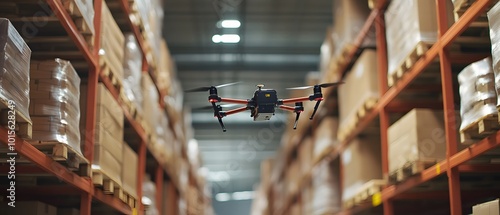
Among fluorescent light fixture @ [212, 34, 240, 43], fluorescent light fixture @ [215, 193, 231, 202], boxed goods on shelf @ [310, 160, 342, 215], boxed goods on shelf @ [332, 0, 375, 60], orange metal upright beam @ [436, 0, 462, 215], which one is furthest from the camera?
fluorescent light fixture @ [215, 193, 231, 202]

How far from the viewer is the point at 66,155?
17.5ft

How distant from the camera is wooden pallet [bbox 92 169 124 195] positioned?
640 cm

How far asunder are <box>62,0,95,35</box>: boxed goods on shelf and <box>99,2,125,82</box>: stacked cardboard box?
488mm

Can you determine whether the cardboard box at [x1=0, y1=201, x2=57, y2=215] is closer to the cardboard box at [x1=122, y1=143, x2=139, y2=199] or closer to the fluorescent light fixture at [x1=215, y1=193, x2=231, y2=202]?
the cardboard box at [x1=122, y1=143, x2=139, y2=199]

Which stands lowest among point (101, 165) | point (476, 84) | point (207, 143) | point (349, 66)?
point (101, 165)

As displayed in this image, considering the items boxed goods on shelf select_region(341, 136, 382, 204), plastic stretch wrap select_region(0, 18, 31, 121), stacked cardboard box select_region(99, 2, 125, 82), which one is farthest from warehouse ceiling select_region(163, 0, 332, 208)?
plastic stretch wrap select_region(0, 18, 31, 121)

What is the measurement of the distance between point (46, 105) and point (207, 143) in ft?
67.4

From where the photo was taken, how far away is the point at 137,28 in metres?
8.62

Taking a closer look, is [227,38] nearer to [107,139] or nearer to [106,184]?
[107,139]

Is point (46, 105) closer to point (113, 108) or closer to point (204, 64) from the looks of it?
point (113, 108)

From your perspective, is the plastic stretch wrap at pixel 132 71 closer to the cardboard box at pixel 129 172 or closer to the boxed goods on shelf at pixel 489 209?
the cardboard box at pixel 129 172

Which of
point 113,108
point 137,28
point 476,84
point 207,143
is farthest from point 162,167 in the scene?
point 207,143

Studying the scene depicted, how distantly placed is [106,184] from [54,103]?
1.57 metres

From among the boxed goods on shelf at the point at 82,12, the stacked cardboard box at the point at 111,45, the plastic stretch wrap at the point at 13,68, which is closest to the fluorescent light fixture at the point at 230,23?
the stacked cardboard box at the point at 111,45
